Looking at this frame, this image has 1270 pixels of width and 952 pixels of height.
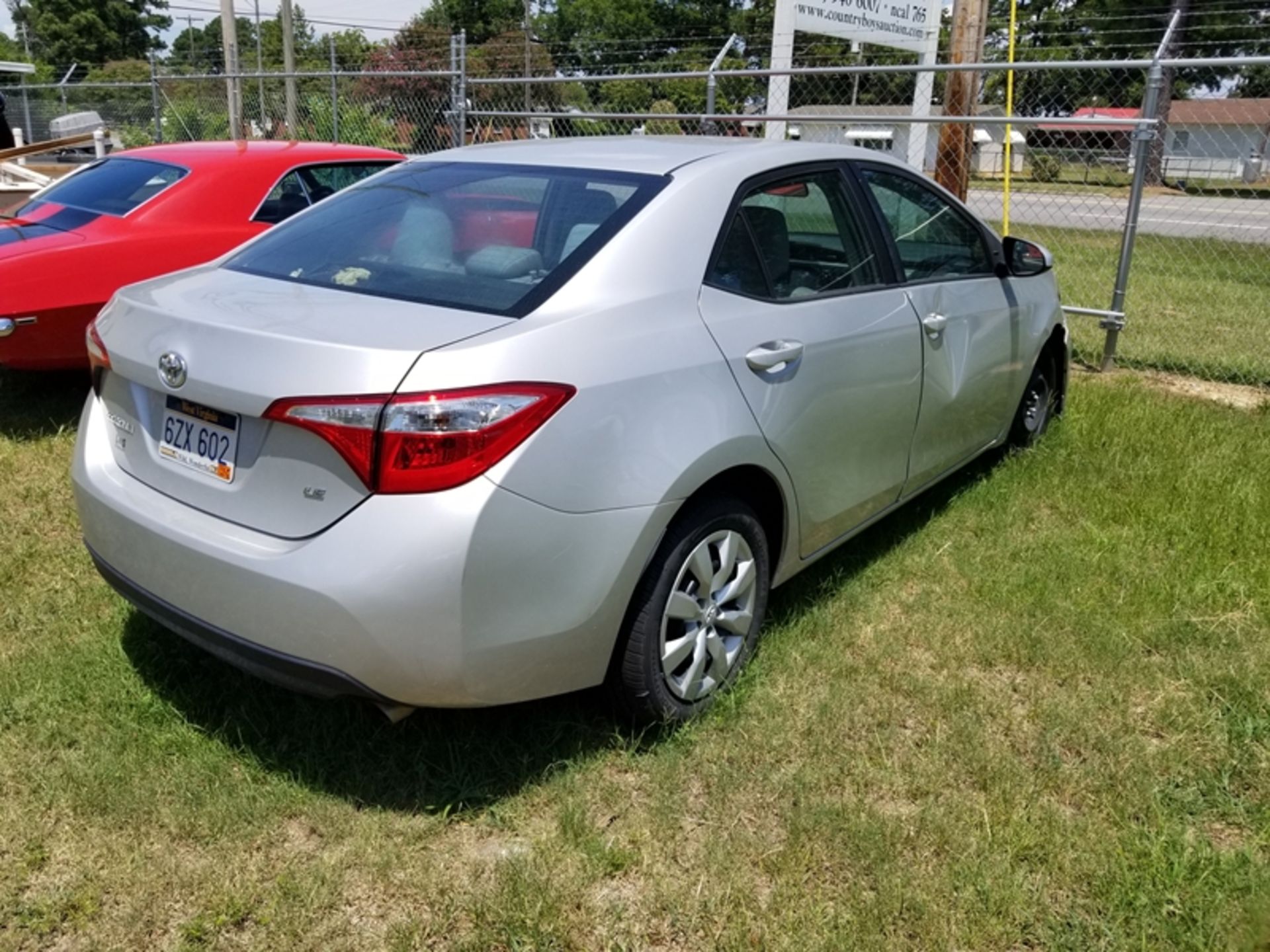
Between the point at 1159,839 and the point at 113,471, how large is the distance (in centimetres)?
284

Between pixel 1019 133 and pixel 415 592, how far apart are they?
3009 centimetres

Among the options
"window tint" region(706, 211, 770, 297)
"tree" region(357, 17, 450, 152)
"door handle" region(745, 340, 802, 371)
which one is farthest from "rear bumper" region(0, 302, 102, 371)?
"tree" region(357, 17, 450, 152)

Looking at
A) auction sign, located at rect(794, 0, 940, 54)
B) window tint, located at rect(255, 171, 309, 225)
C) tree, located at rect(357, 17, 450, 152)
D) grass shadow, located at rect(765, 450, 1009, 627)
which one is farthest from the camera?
tree, located at rect(357, 17, 450, 152)

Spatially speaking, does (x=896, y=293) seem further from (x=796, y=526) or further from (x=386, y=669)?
(x=386, y=669)

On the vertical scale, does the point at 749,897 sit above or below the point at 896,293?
below

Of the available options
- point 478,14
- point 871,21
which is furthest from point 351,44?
point 871,21

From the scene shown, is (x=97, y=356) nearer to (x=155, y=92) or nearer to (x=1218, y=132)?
(x=155, y=92)

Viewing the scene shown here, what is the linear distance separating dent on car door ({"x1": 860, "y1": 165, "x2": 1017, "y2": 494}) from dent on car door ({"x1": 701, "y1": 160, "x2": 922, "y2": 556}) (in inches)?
5.7

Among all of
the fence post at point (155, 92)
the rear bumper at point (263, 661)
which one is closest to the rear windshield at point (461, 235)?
the rear bumper at point (263, 661)

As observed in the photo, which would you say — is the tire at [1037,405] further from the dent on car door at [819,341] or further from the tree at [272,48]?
the tree at [272,48]

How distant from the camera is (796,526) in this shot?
337cm

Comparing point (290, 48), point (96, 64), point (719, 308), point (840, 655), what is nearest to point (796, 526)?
point (840, 655)

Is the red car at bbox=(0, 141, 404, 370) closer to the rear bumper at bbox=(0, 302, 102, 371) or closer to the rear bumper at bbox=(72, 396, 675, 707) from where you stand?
the rear bumper at bbox=(0, 302, 102, 371)

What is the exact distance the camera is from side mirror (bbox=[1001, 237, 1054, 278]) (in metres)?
4.66
